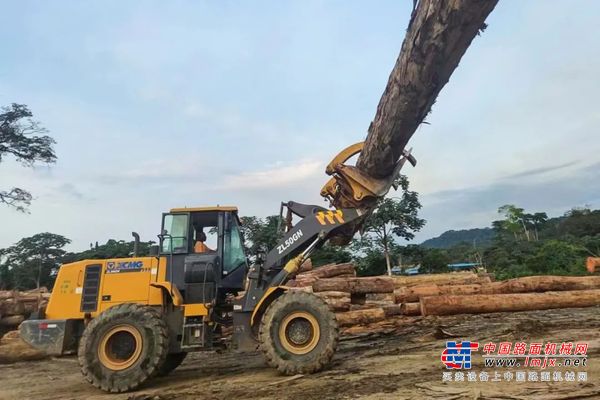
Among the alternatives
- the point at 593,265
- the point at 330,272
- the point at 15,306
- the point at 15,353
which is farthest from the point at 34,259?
the point at 593,265

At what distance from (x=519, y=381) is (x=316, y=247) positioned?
331 centimetres

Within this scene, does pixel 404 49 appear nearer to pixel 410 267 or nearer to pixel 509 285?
pixel 509 285

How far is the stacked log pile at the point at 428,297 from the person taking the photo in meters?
10.1

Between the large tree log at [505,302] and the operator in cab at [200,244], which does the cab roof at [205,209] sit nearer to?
the operator in cab at [200,244]

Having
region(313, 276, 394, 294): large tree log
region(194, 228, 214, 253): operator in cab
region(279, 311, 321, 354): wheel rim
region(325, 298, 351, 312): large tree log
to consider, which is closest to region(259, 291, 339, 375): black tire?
region(279, 311, 321, 354): wheel rim

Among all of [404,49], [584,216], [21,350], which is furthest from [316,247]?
[584,216]

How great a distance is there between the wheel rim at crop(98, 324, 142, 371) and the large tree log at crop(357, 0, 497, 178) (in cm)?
435

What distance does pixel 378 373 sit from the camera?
586 centimetres

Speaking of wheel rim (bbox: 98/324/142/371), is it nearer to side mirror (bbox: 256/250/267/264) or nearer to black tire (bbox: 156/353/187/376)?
black tire (bbox: 156/353/187/376)

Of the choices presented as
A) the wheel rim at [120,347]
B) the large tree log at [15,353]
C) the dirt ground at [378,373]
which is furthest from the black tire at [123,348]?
the large tree log at [15,353]

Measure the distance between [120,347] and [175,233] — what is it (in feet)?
Answer: 6.02

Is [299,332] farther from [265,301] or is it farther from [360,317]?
[360,317]

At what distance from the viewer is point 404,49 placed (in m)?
3.74

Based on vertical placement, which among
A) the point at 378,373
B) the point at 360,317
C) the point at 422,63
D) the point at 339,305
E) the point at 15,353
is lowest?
the point at 378,373
